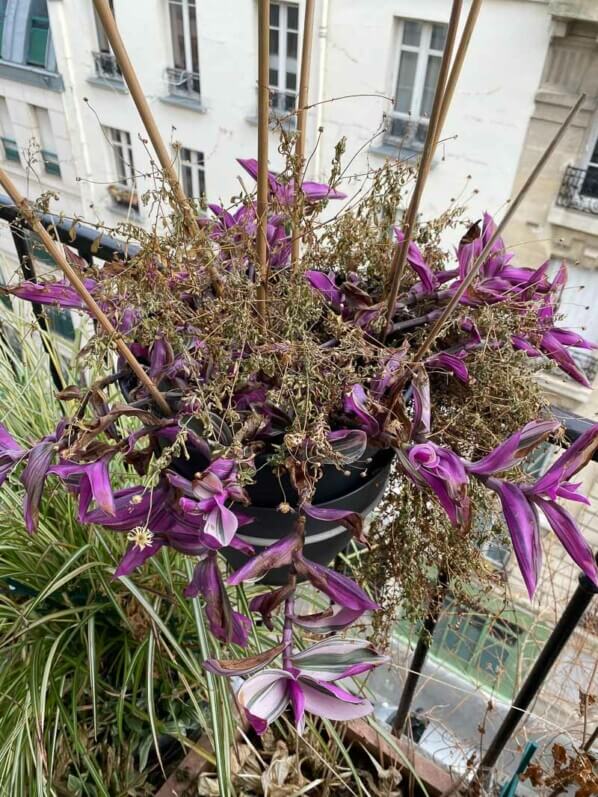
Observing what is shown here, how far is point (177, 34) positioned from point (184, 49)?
0.12m

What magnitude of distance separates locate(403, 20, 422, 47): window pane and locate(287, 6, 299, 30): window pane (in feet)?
2.51

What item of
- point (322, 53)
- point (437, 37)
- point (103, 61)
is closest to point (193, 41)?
point (103, 61)

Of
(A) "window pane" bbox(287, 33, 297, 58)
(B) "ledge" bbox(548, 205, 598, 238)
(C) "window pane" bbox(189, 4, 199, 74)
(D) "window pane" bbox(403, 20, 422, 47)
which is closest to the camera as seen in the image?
(B) "ledge" bbox(548, 205, 598, 238)

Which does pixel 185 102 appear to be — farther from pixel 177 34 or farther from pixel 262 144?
pixel 262 144

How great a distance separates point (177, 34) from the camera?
521cm

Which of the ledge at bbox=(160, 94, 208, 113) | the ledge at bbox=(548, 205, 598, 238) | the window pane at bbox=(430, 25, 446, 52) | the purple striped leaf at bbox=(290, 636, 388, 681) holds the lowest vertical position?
the ledge at bbox=(548, 205, 598, 238)

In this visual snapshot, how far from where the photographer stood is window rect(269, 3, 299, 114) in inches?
172

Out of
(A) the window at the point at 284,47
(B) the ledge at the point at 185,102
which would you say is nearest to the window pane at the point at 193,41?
(B) the ledge at the point at 185,102

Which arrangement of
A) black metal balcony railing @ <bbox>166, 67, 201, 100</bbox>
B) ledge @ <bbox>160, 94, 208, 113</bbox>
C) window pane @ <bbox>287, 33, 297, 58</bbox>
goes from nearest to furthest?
window pane @ <bbox>287, 33, 297, 58</bbox> → ledge @ <bbox>160, 94, 208, 113</bbox> → black metal balcony railing @ <bbox>166, 67, 201, 100</bbox>

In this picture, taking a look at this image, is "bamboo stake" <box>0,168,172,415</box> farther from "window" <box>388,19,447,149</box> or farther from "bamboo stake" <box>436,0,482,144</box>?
"window" <box>388,19,447,149</box>

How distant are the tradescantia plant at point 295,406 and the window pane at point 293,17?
4.46 metres

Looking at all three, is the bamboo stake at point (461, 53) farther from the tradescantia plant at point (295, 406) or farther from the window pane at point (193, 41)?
the window pane at point (193, 41)

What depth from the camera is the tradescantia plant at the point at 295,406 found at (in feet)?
1.38

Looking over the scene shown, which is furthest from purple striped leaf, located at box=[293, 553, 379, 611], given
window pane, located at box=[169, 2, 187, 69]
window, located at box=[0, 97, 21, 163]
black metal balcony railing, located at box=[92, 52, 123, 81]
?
window, located at box=[0, 97, 21, 163]
